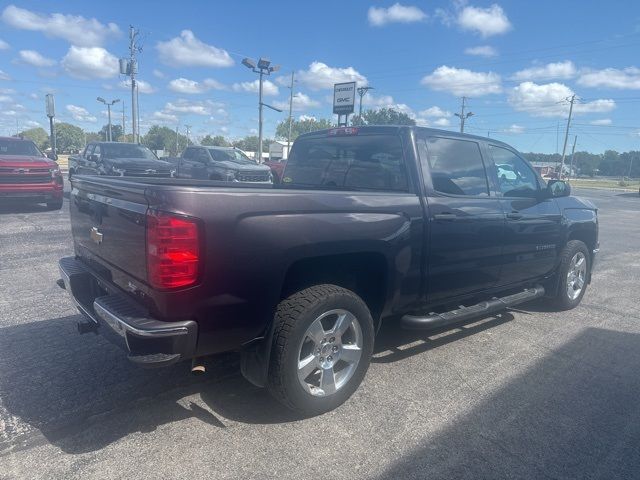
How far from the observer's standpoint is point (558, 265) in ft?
17.2

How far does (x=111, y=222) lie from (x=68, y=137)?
123m

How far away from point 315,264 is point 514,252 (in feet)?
7.62

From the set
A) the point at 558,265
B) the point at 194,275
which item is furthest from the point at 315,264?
the point at 558,265

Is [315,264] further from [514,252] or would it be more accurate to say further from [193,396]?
[514,252]

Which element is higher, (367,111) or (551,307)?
(367,111)

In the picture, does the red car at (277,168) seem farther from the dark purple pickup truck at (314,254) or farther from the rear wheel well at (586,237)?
the rear wheel well at (586,237)

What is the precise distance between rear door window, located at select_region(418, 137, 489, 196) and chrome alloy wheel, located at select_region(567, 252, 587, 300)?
199 centimetres

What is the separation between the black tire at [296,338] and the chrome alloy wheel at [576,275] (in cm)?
353

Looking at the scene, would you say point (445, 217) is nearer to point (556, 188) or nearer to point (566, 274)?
point (556, 188)

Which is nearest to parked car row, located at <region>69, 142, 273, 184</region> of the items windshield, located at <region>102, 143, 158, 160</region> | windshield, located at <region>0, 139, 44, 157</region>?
windshield, located at <region>102, 143, 158, 160</region>

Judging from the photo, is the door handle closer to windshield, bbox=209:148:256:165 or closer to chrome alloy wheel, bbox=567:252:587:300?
chrome alloy wheel, bbox=567:252:587:300

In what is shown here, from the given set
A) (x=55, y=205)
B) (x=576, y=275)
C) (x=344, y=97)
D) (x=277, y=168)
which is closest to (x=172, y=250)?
(x=576, y=275)

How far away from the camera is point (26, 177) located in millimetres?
10938

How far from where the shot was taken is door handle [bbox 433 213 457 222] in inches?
143
